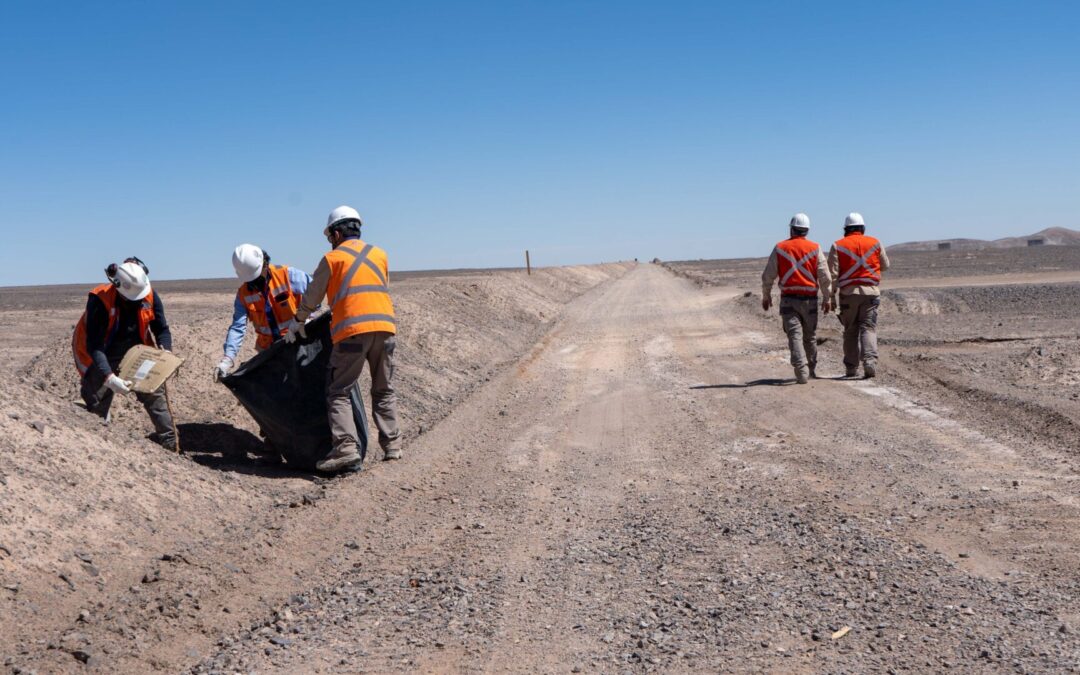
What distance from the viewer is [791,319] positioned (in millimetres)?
11672

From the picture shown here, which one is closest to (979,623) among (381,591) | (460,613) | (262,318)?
(460,613)

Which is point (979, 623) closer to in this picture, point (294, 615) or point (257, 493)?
point (294, 615)

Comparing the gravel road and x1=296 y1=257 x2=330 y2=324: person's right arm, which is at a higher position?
x1=296 y1=257 x2=330 y2=324: person's right arm

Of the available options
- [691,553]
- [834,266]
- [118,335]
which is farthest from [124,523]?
[834,266]

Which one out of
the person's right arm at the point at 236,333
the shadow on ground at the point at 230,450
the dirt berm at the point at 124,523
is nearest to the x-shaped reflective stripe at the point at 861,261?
the dirt berm at the point at 124,523

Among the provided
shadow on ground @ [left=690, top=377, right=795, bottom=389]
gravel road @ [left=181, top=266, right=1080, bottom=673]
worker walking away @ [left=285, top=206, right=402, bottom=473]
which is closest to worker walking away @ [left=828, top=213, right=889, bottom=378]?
shadow on ground @ [left=690, top=377, right=795, bottom=389]

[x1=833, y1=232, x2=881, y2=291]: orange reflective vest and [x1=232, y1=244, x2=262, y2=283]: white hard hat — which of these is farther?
[x1=833, y1=232, x2=881, y2=291]: orange reflective vest

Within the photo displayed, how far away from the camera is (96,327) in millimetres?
7531

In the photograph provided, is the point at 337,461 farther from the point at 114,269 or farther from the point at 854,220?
the point at 854,220

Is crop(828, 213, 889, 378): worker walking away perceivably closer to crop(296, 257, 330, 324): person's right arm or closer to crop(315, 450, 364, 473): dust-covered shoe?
crop(315, 450, 364, 473): dust-covered shoe

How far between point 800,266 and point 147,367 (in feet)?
24.7

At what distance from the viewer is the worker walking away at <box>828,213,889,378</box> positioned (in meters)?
11.8

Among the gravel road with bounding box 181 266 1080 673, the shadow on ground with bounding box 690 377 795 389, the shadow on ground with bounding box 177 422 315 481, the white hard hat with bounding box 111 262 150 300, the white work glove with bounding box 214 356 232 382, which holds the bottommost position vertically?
the gravel road with bounding box 181 266 1080 673

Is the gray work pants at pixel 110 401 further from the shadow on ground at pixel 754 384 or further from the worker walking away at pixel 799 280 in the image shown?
the worker walking away at pixel 799 280
